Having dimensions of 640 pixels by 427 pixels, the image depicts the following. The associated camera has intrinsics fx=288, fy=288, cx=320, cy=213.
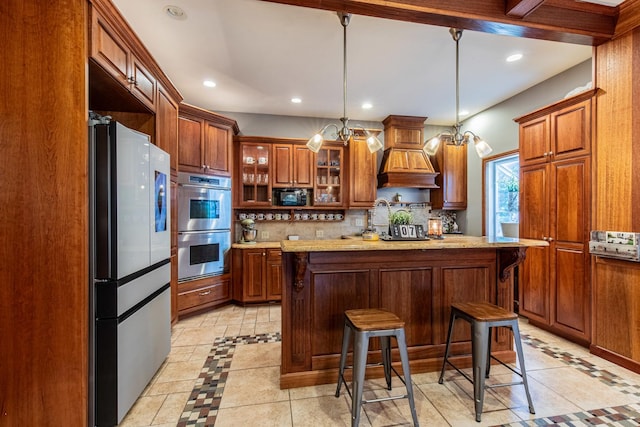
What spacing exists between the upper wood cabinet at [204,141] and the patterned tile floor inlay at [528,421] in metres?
2.08

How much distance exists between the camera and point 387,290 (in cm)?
225

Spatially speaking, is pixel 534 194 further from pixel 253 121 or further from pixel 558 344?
pixel 253 121

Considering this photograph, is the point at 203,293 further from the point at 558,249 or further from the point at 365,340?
the point at 558,249

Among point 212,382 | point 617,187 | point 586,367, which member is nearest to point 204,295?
point 212,382

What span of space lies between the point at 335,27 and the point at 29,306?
2.87 meters

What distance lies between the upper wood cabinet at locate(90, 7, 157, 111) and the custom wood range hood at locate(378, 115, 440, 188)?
341 cm

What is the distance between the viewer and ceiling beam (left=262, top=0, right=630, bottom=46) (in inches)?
77.3

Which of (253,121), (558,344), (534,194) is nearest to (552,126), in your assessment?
(534,194)

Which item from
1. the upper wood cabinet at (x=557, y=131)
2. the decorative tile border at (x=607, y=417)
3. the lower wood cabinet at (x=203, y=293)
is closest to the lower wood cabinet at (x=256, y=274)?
the lower wood cabinet at (x=203, y=293)

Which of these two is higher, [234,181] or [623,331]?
[234,181]

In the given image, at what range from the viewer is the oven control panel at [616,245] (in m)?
2.26

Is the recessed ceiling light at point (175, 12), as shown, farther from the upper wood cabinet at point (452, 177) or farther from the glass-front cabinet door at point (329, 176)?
the upper wood cabinet at point (452, 177)

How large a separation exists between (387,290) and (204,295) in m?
2.53

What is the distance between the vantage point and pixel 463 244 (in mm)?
2102
